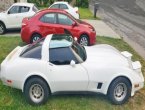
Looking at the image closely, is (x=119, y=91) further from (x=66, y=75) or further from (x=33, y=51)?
(x=33, y=51)

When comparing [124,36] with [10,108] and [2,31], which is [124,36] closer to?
[2,31]

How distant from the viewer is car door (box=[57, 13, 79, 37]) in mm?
13867

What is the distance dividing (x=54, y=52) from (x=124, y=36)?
10.1 m

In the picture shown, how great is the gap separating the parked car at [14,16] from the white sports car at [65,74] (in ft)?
27.5

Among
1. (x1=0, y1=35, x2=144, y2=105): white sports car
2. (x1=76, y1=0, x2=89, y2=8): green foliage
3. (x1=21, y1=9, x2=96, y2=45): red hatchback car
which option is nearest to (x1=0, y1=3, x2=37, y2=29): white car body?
(x1=21, y1=9, x2=96, y2=45): red hatchback car

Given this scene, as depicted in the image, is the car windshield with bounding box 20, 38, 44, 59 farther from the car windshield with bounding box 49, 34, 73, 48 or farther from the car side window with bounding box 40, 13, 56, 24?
the car side window with bounding box 40, 13, 56, 24

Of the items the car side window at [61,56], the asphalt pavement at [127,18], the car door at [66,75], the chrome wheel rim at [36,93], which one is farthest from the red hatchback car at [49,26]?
the chrome wheel rim at [36,93]

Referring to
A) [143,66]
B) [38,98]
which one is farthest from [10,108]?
[143,66]

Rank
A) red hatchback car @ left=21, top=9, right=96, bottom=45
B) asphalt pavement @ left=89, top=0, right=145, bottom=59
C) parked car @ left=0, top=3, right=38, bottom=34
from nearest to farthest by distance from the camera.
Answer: red hatchback car @ left=21, top=9, right=96, bottom=45, parked car @ left=0, top=3, right=38, bottom=34, asphalt pavement @ left=89, top=0, right=145, bottom=59

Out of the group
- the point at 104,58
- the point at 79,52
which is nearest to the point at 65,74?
the point at 79,52

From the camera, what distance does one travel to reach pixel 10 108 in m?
8.53

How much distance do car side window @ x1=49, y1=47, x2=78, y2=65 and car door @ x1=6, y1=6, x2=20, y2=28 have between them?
28.7ft

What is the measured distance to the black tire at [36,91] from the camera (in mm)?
8461

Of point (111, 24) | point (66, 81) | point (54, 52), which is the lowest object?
point (111, 24)
